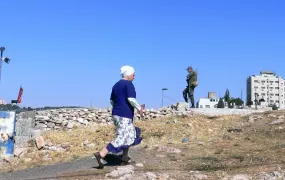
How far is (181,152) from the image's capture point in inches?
346

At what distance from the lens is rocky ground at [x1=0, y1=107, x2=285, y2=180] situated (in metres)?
6.94

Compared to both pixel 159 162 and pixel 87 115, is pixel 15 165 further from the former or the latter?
pixel 87 115

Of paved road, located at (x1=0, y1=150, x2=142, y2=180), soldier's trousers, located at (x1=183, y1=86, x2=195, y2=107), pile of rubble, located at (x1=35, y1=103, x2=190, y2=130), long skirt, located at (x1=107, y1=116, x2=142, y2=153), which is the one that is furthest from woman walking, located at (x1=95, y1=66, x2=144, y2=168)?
soldier's trousers, located at (x1=183, y1=86, x2=195, y2=107)

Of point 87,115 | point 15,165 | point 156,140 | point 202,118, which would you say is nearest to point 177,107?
point 202,118

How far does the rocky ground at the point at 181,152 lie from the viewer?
694 centimetres

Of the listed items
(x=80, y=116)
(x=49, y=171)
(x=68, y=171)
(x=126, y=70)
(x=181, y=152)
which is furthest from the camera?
(x=80, y=116)

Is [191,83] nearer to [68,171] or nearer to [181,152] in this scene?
[181,152]

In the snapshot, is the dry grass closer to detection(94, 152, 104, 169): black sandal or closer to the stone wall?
detection(94, 152, 104, 169): black sandal

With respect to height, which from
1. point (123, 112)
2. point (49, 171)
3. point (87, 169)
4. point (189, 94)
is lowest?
point (49, 171)

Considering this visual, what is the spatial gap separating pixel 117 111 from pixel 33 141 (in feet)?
20.3

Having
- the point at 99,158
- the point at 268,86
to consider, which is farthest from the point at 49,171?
the point at 268,86

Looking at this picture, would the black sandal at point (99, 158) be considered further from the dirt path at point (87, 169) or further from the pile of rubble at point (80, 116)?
the pile of rubble at point (80, 116)

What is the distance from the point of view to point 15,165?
10195mm

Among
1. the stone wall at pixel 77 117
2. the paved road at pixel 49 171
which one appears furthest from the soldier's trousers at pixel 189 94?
the paved road at pixel 49 171
